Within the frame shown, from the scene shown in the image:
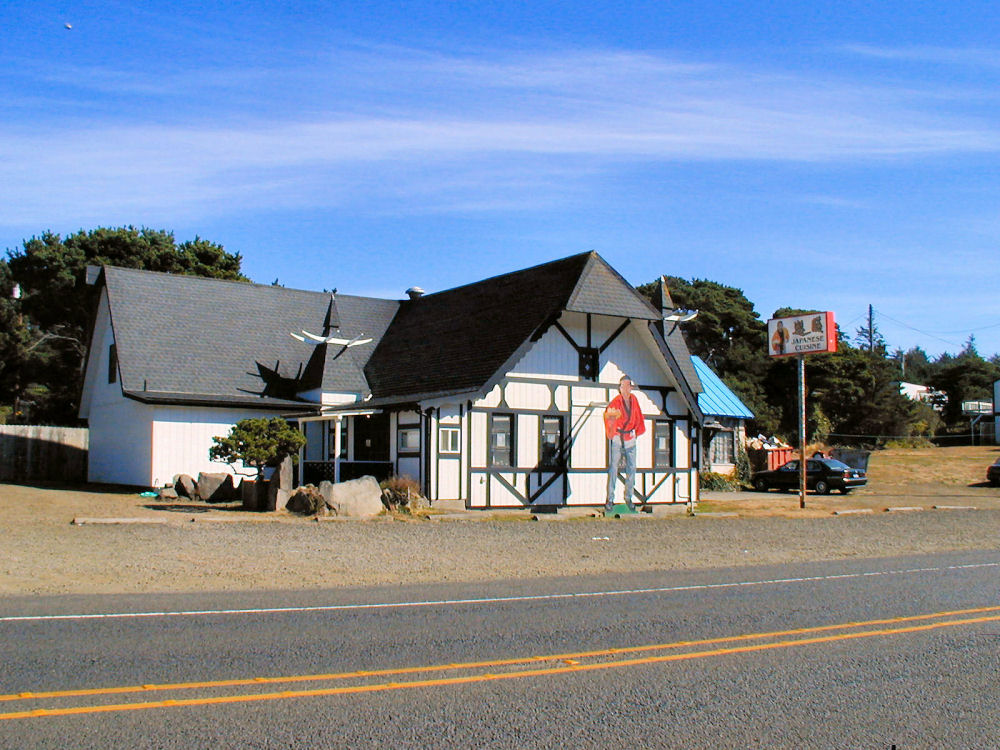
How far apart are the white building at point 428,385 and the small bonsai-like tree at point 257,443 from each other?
10.9ft

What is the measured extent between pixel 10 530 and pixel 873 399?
62.4 m

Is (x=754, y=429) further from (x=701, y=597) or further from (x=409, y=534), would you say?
(x=701, y=597)

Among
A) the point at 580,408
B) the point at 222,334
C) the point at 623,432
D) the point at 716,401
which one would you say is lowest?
the point at 623,432

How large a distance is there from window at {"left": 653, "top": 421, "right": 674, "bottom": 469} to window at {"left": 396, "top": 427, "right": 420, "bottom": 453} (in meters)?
8.15

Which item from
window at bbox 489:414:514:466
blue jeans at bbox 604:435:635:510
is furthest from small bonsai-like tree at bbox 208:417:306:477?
blue jeans at bbox 604:435:635:510

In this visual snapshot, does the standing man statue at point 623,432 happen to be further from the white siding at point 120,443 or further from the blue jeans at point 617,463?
the white siding at point 120,443

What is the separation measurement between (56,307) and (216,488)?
29.3 m

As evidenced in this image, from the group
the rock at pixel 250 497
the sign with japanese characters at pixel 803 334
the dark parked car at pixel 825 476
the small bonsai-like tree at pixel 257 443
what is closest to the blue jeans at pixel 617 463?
the sign with japanese characters at pixel 803 334

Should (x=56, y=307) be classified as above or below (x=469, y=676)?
above

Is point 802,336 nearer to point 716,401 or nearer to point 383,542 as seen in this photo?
point 716,401

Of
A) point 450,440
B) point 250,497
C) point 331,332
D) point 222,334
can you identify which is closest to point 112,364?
point 222,334

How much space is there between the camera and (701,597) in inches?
474

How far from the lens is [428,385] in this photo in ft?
92.5

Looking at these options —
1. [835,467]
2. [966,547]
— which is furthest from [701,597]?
[835,467]
